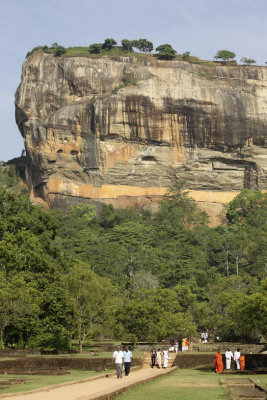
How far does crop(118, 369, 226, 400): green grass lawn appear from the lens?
14.6 m

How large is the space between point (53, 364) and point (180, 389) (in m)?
7.61

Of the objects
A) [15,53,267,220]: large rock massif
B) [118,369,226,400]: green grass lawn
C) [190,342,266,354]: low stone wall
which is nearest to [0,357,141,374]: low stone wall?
[118,369,226,400]: green grass lawn

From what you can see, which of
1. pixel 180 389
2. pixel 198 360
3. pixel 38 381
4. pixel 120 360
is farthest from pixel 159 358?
pixel 180 389

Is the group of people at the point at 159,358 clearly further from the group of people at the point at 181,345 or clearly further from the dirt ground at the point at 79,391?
the group of people at the point at 181,345

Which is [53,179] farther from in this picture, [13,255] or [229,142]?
[13,255]

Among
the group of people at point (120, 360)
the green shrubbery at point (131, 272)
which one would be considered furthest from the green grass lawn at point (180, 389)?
the green shrubbery at point (131, 272)

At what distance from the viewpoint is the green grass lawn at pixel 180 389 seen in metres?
14.6

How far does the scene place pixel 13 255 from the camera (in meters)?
29.9

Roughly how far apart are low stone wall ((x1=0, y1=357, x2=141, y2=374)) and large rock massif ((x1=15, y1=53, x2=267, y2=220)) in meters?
49.4

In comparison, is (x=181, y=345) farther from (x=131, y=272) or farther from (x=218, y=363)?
(x=131, y=272)

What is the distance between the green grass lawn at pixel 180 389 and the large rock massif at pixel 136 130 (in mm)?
52512

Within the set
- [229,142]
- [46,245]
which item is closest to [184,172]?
[229,142]

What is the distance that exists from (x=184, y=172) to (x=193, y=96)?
850 centimetres

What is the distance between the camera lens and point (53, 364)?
22.9 meters
